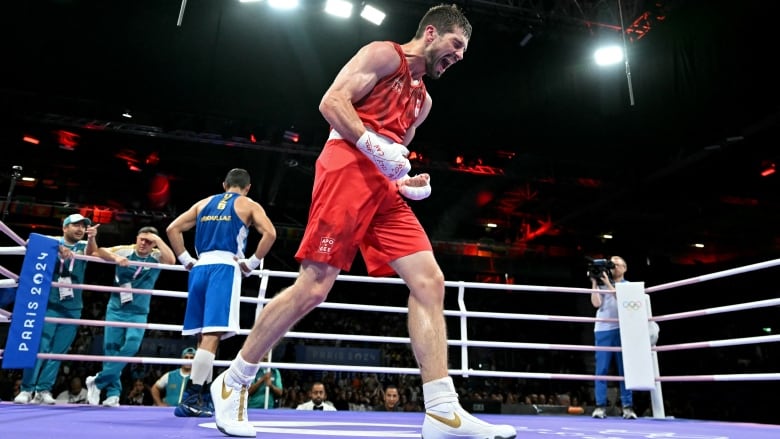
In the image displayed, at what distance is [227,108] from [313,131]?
5.12 feet

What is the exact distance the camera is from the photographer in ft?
12.0

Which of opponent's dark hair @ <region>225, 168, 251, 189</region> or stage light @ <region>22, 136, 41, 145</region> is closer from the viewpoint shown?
opponent's dark hair @ <region>225, 168, 251, 189</region>

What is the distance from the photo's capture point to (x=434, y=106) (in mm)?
8164

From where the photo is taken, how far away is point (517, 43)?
740cm

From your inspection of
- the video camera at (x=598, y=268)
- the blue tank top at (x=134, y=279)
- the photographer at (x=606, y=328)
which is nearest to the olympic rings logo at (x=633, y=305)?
the photographer at (x=606, y=328)

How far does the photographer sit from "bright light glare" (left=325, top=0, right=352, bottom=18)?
4266mm

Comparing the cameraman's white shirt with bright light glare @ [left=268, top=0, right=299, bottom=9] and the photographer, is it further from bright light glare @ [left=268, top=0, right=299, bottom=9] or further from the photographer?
bright light glare @ [left=268, top=0, right=299, bottom=9]

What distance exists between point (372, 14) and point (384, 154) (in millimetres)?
5446

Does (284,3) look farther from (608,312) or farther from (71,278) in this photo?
(608,312)

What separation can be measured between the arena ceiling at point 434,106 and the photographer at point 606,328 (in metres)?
3.69

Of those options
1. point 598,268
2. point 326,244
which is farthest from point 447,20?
point 598,268

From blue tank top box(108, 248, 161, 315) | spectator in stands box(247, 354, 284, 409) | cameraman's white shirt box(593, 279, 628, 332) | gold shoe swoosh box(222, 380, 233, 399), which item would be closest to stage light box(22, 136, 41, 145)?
blue tank top box(108, 248, 161, 315)

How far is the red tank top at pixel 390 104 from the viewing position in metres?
1.64

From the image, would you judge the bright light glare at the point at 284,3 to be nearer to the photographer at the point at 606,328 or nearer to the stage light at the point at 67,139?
the photographer at the point at 606,328
